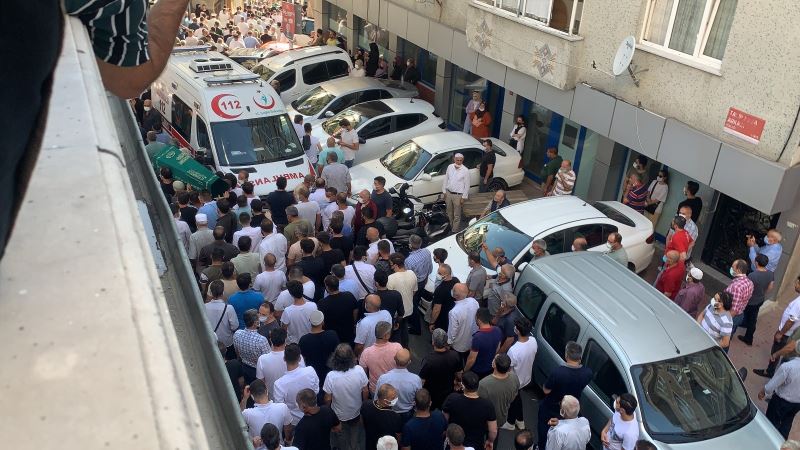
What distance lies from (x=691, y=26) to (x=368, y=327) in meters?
6.91

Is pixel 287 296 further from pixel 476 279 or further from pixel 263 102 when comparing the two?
pixel 263 102

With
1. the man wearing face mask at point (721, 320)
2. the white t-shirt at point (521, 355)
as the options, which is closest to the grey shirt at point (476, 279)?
the white t-shirt at point (521, 355)

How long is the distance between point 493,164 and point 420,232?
2.85 meters

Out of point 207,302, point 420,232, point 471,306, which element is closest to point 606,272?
point 471,306

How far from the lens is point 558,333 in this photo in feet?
25.4

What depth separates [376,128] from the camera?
48.3ft

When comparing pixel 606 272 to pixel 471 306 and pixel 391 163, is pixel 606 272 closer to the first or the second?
pixel 471 306

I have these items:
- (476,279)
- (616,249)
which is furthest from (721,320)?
(476,279)

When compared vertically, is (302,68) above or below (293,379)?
below

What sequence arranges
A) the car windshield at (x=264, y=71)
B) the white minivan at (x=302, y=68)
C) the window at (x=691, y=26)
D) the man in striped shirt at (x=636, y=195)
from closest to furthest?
the window at (x=691, y=26), the man in striped shirt at (x=636, y=195), the car windshield at (x=264, y=71), the white minivan at (x=302, y=68)

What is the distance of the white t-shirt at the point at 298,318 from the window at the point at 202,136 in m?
5.85


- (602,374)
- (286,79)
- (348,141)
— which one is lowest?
(286,79)

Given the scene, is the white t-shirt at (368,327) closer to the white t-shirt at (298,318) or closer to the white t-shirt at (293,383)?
the white t-shirt at (298,318)

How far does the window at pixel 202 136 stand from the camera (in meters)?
12.2
